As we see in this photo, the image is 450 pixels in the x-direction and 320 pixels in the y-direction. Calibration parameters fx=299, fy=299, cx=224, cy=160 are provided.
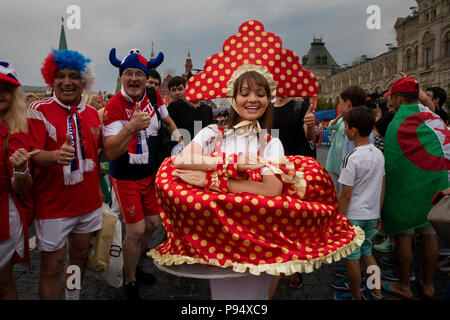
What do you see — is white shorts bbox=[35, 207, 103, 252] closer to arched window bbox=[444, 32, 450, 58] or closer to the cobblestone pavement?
the cobblestone pavement

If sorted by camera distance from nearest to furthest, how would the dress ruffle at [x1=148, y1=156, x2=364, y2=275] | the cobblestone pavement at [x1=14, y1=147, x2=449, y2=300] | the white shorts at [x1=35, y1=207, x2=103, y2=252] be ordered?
the dress ruffle at [x1=148, y1=156, x2=364, y2=275] < the white shorts at [x1=35, y1=207, x2=103, y2=252] < the cobblestone pavement at [x1=14, y1=147, x2=449, y2=300]

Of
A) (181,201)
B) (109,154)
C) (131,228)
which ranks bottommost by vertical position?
(131,228)

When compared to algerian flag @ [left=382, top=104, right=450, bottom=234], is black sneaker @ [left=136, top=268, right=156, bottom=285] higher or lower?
lower

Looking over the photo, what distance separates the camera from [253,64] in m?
2.19

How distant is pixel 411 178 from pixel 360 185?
731 millimetres

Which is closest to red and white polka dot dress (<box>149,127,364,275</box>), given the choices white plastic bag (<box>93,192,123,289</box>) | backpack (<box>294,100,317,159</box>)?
white plastic bag (<box>93,192,123,289</box>)

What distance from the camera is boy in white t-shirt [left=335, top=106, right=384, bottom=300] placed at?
280cm

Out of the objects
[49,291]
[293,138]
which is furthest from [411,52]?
[49,291]

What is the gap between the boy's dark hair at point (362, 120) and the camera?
286cm

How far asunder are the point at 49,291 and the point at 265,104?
83.5 inches

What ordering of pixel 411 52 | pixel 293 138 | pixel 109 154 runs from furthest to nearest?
pixel 411 52
pixel 293 138
pixel 109 154

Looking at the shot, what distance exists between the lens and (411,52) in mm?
38375

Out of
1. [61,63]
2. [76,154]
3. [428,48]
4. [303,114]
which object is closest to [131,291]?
[76,154]
